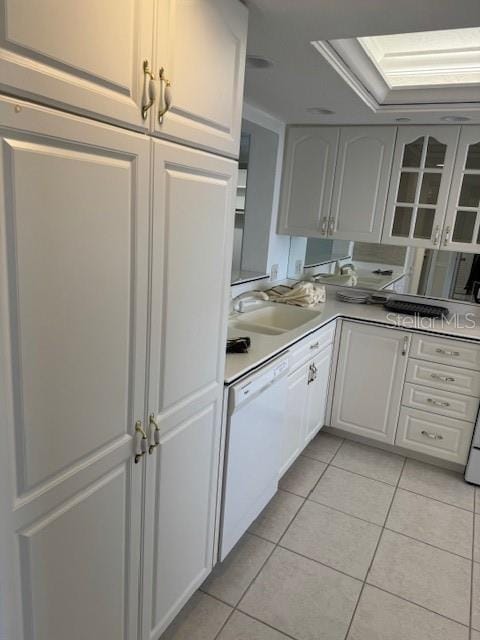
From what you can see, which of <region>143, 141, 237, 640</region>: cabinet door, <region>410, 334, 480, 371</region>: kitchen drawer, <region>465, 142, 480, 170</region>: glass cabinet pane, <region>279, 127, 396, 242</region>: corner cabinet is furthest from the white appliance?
<region>143, 141, 237, 640</region>: cabinet door

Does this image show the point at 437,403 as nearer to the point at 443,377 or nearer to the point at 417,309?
the point at 443,377

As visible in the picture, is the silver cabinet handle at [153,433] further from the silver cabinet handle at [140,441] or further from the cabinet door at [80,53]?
the cabinet door at [80,53]

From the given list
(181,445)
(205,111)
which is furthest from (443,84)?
(181,445)

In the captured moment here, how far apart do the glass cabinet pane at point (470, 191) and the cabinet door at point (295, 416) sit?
4.92ft

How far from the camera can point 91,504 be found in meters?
1.13

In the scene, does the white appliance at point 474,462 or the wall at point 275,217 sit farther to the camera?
the wall at point 275,217

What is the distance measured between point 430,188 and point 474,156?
30cm

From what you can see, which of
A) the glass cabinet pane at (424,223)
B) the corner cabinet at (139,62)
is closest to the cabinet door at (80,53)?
the corner cabinet at (139,62)

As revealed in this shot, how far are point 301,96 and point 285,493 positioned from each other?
2.21 meters

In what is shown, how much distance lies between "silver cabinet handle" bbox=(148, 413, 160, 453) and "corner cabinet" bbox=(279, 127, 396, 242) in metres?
2.34

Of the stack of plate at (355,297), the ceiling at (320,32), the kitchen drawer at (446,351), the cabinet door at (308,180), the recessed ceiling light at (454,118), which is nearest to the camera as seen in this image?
the ceiling at (320,32)

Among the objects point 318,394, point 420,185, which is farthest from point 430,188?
point 318,394

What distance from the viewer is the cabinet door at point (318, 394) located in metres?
2.77

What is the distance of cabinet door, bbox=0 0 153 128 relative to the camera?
0.77 meters
